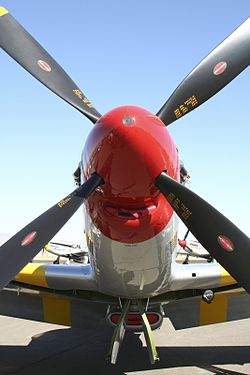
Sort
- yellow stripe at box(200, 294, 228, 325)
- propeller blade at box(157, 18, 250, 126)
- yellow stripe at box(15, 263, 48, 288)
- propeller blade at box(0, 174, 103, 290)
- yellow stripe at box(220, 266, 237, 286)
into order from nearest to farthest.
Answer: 1. propeller blade at box(0, 174, 103, 290)
2. propeller blade at box(157, 18, 250, 126)
3. yellow stripe at box(220, 266, 237, 286)
4. yellow stripe at box(15, 263, 48, 288)
5. yellow stripe at box(200, 294, 228, 325)

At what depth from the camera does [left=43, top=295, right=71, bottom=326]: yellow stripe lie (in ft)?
25.5

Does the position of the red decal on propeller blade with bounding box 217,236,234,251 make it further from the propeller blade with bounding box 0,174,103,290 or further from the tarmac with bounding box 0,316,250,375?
the tarmac with bounding box 0,316,250,375

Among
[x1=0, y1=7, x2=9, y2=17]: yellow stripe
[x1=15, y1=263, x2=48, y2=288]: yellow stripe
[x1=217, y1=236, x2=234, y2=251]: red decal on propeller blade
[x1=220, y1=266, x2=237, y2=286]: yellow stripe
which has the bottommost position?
[x1=220, y1=266, x2=237, y2=286]: yellow stripe

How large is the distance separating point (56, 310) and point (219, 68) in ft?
17.0

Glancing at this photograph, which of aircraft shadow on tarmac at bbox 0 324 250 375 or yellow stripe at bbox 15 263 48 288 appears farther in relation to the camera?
aircraft shadow on tarmac at bbox 0 324 250 375

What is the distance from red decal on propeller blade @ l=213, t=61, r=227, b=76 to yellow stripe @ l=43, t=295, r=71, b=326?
479 centimetres

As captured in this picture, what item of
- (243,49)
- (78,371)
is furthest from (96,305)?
(243,49)

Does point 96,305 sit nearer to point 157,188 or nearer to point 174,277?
point 174,277

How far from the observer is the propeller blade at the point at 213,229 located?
4.01 m

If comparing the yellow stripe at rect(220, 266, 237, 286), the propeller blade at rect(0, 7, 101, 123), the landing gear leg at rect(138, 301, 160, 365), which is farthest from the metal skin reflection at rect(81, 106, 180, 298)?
the yellow stripe at rect(220, 266, 237, 286)

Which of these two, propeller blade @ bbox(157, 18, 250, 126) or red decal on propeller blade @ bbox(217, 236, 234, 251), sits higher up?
propeller blade @ bbox(157, 18, 250, 126)

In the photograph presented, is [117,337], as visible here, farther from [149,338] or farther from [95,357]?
[95,357]

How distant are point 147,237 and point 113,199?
2.30ft

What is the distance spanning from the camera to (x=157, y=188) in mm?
4277
